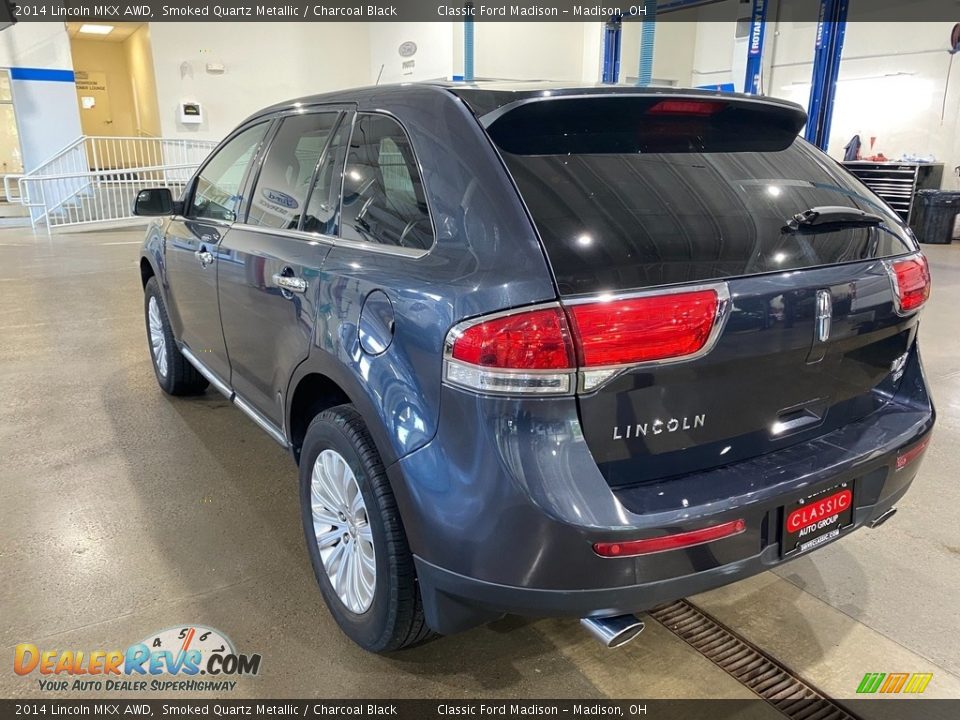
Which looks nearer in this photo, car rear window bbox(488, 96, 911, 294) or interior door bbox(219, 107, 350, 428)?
car rear window bbox(488, 96, 911, 294)

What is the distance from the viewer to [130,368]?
4.66 metres

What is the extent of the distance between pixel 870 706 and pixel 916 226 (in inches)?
449

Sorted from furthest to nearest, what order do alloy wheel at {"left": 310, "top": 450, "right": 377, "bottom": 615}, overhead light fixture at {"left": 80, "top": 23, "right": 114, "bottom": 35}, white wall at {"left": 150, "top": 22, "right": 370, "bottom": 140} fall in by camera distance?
overhead light fixture at {"left": 80, "top": 23, "right": 114, "bottom": 35}, white wall at {"left": 150, "top": 22, "right": 370, "bottom": 140}, alloy wheel at {"left": 310, "top": 450, "right": 377, "bottom": 615}

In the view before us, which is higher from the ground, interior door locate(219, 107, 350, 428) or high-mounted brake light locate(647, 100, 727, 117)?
high-mounted brake light locate(647, 100, 727, 117)

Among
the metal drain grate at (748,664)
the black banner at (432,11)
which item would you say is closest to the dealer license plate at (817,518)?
the metal drain grate at (748,664)

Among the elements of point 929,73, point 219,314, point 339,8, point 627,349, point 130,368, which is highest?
point 339,8

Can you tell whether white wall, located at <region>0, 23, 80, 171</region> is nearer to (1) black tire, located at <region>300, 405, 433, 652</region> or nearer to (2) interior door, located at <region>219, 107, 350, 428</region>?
(2) interior door, located at <region>219, 107, 350, 428</region>

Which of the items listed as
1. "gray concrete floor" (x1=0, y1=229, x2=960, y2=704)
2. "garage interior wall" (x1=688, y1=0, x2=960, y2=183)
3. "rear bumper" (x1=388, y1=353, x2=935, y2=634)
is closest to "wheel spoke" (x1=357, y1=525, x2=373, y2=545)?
"rear bumper" (x1=388, y1=353, x2=935, y2=634)

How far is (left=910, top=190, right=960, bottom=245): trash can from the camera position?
10.7 m

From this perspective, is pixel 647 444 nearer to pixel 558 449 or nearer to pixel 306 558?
pixel 558 449

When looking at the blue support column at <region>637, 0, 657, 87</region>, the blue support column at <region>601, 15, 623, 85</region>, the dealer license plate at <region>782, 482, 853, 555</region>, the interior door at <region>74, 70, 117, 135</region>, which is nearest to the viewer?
the dealer license plate at <region>782, 482, 853, 555</region>

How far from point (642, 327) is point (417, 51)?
16.8 m

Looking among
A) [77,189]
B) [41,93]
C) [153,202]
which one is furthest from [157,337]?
[41,93]

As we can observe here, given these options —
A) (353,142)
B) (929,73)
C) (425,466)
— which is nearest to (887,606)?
(425,466)
